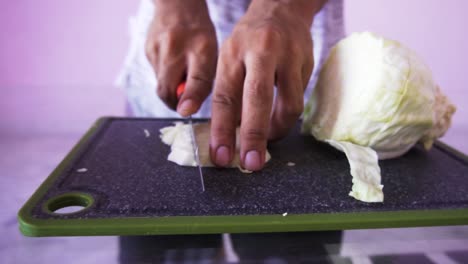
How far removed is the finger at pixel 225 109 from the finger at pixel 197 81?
121 mm

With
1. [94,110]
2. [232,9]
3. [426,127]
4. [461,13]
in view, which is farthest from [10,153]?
[461,13]

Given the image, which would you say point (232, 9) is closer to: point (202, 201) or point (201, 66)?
point (201, 66)

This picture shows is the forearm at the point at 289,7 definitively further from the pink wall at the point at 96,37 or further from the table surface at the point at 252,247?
the pink wall at the point at 96,37

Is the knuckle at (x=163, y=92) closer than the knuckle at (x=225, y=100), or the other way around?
the knuckle at (x=225, y=100)

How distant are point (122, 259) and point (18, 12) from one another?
7.18 feet

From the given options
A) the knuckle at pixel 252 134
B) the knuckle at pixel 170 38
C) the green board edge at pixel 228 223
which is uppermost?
the knuckle at pixel 170 38

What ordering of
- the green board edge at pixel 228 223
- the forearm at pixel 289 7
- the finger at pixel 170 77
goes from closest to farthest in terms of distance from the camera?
the green board edge at pixel 228 223 → the forearm at pixel 289 7 → the finger at pixel 170 77

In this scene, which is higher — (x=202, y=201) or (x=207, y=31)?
(x=207, y=31)

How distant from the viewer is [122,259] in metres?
0.73

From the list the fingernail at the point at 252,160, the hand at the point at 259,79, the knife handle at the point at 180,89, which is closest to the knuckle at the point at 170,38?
the knife handle at the point at 180,89

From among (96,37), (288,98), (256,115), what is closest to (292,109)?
(288,98)

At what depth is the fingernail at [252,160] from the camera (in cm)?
93

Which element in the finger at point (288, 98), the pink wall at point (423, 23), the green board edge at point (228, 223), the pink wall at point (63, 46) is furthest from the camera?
the pink wall at point (423, 23)

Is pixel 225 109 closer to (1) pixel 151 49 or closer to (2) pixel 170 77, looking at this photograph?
(2) pixel 170 77
